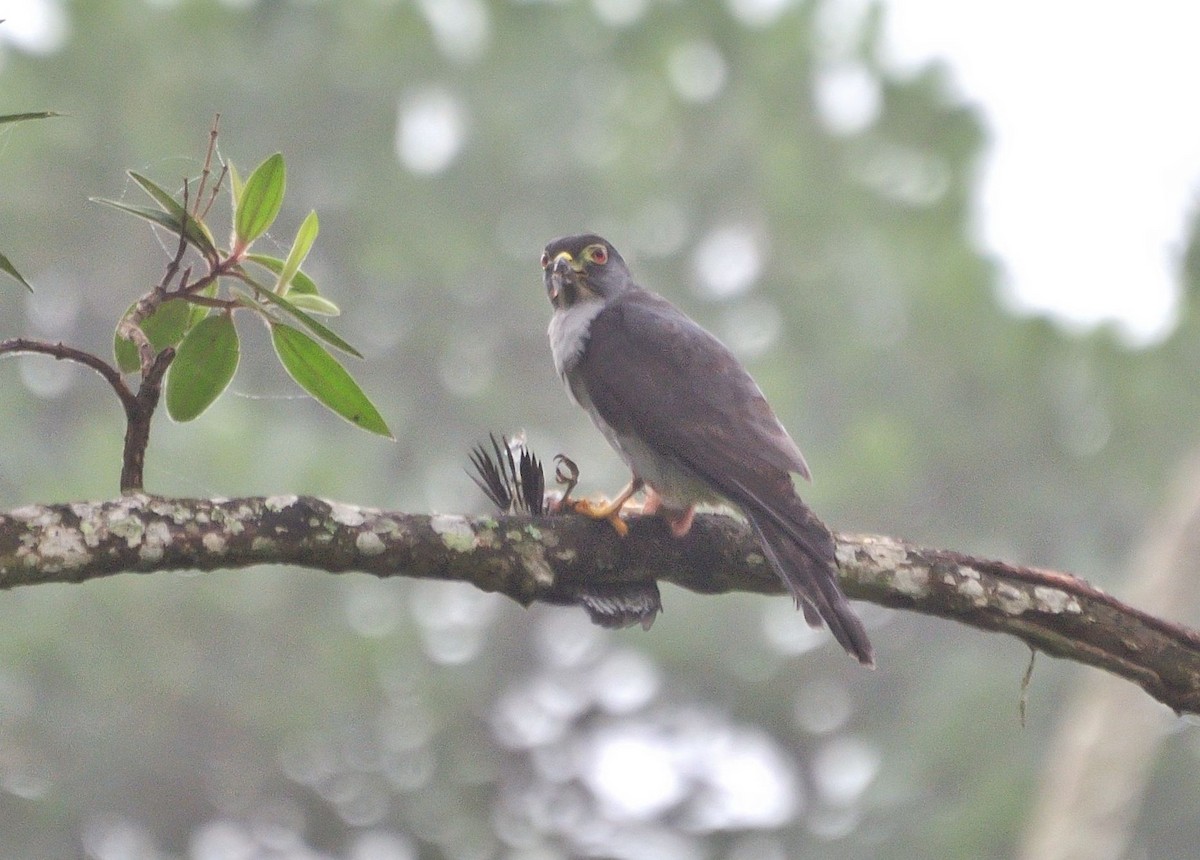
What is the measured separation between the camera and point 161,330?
2533 mm

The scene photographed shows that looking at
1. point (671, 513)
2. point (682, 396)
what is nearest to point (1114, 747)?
point (682, 396)

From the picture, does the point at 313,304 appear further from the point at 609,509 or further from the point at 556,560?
the point at 609,509

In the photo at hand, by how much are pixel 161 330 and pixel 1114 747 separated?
7936mm

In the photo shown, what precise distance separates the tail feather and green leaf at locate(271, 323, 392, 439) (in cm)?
86

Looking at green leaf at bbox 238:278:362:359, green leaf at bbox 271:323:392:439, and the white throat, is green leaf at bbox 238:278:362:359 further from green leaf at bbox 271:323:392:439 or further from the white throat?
the white throat

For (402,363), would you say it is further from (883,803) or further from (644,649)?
(883,803)

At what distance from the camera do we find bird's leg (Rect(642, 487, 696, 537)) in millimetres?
2947

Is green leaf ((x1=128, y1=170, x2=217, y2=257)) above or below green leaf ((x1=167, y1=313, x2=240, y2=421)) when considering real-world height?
above

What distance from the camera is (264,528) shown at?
2258 mm

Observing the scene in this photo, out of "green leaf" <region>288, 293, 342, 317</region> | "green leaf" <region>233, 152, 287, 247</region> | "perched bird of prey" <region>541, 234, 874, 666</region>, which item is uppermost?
"perched bird of prey" <region>541, 234, 874, 666</region>

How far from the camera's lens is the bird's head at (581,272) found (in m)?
4.68

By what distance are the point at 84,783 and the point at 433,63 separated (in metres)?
8.54

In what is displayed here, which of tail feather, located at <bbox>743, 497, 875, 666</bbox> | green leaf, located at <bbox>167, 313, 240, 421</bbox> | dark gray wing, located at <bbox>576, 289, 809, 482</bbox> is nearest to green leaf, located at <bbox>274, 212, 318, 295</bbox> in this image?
green leaf, located at <bbox>167, 313, 240, 421</bbox>

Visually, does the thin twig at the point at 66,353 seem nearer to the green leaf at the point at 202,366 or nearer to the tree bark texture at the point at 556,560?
the tree bark texture at the point at 556,560
